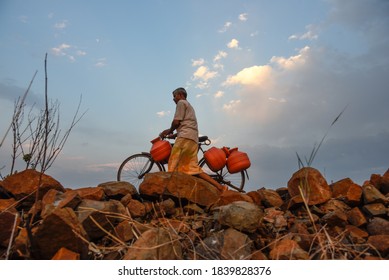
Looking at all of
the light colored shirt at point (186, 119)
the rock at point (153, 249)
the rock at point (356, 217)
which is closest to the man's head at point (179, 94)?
the light colored shirt at point (186, 119)

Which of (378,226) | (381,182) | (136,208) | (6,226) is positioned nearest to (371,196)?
(378,226)

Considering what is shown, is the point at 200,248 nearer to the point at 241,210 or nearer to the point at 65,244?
the point at 241,210

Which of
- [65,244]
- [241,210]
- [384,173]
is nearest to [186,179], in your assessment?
[241,210]

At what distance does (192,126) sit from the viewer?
679 cm

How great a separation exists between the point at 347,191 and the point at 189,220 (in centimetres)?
245

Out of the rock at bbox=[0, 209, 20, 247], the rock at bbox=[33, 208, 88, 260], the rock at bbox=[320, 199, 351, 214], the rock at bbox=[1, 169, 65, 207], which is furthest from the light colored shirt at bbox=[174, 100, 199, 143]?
the rock at bbox=[33, 208, 88, 260]

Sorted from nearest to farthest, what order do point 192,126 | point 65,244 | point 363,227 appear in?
point 65,244 < point 363,227 < point 192,126

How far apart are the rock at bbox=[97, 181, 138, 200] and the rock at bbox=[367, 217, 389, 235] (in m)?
3.25

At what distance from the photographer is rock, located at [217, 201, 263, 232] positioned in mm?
3936

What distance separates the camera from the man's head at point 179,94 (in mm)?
6813

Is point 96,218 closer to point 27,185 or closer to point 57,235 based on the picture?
point 57,235

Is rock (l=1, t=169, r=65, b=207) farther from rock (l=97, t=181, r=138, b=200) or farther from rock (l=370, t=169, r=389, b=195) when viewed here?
rock (l=370, t=169, r=389, b=195)

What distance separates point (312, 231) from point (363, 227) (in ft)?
3.14

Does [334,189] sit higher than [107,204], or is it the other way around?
[334,189]
